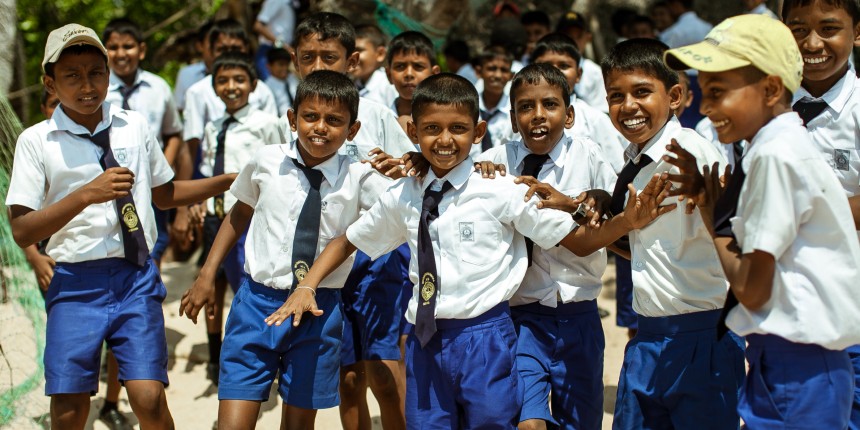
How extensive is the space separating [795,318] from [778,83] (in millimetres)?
693

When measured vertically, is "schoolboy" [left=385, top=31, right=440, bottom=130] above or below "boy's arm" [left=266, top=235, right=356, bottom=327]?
above

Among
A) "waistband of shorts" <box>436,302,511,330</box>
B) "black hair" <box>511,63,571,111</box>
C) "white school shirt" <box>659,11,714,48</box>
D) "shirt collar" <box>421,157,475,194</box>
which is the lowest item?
"waistband of shorts" <box>436,302,511,330</box>

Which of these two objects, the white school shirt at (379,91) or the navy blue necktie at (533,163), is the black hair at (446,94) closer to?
the navy blue necktie at (533,163)

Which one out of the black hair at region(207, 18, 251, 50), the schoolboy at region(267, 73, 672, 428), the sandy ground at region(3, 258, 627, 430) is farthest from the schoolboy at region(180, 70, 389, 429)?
the black hair at region(207, 18, 251, 50)

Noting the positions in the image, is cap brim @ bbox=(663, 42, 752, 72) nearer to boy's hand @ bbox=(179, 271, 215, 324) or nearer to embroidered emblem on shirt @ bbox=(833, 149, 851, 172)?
embroidered emblem on shirt @ bbox=(833, 149, 851, 172)

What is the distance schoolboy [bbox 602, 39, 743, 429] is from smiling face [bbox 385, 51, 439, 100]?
229 cm

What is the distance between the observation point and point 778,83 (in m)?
2.96

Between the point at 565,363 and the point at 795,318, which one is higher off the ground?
the point at 795,318

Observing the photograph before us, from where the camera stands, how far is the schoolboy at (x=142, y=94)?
256 inches

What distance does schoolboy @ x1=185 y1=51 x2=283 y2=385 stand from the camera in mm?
5801

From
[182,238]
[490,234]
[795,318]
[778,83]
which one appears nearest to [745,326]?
[795,318]

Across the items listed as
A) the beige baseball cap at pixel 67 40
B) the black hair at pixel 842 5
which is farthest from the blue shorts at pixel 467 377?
the beige baseball cap at pixel 67 40

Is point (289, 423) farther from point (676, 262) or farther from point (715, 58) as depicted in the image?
point (715, 58)

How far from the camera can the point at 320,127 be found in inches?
159
